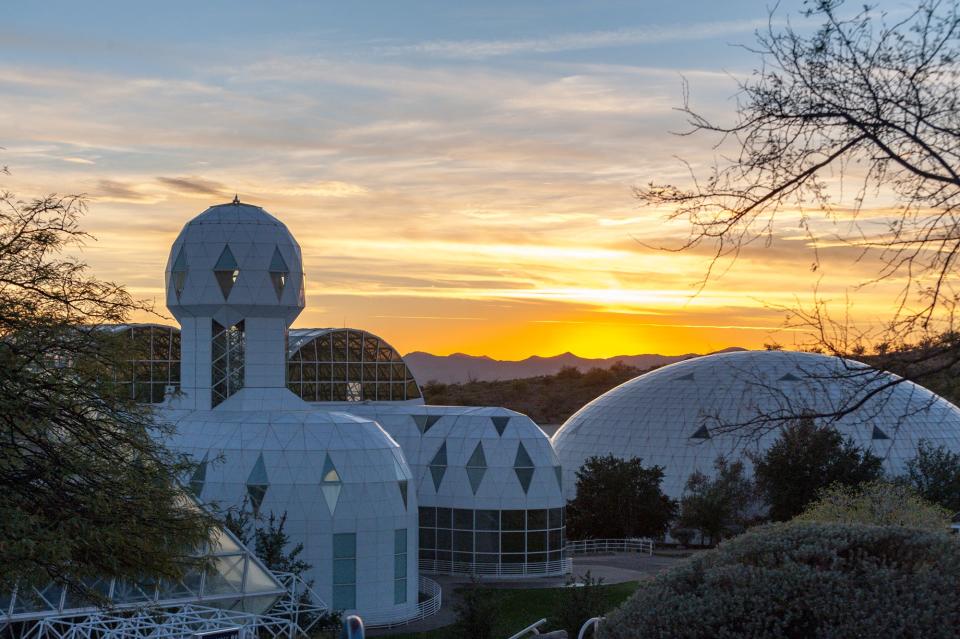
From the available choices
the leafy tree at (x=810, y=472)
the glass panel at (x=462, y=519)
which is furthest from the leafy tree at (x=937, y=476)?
the glass panel at (x=462, y=519)

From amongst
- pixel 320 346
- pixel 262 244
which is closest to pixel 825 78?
pixel 262 244

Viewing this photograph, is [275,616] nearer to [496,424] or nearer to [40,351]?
[40,351]

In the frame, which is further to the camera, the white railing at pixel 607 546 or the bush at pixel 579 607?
the white railing at pixel 607 546

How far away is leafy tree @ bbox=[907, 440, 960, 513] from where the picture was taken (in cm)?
5797

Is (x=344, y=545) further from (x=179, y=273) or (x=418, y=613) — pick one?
(x=179, y=273)

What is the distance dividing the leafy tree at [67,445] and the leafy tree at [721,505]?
4313cm

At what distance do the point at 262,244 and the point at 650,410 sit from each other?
101 ft

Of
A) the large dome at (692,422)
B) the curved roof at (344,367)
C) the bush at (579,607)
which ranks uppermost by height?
the curved roof at (344,367)

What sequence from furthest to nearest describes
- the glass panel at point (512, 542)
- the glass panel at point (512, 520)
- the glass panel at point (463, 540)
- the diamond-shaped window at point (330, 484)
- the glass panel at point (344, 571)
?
1. the glass panel at point (463, 540)
2. the glass panel at point (512, 520)
3. the glass panel at point (512, 542)
4. the diamond-shaped window at point (330, 484)
5. the glass panel at point (344, 571)

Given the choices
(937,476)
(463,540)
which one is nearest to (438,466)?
(463,540)

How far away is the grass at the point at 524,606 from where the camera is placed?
36062 millimetres

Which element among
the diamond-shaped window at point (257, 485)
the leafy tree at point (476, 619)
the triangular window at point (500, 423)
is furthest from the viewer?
the triangular window at point (500, 423)

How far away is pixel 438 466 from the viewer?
51594mm

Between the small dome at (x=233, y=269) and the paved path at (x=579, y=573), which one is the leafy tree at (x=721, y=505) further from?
the small dome at (x=233, y=269)
